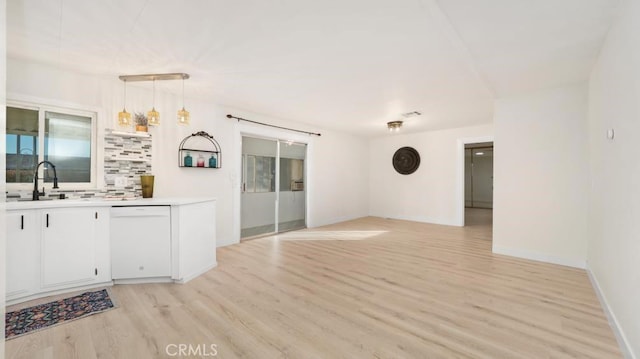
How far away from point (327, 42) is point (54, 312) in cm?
342

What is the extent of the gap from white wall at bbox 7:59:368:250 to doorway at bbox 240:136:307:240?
0.29 m

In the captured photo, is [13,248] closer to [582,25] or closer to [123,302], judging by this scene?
[123,302]

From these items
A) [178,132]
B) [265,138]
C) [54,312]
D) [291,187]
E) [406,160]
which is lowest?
[54,312]

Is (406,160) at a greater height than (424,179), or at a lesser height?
greater

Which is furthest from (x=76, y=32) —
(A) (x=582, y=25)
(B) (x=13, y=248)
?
(A) (x=582, y=25)

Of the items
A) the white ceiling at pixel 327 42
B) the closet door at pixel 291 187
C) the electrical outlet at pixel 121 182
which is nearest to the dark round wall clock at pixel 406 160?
the closet door at pixel 291 187

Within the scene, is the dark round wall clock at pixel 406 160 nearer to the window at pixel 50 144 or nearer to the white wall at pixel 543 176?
the white wall at pixel 543 176

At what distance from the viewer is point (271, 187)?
5566 millimetres

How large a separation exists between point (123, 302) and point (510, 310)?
3526mm

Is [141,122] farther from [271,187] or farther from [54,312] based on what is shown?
[271,187]

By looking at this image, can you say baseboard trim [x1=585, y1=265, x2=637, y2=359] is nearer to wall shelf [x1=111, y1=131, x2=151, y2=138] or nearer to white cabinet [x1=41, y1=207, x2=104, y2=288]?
white cabinet [x1=41, y1=207, x2=104, y2=288]

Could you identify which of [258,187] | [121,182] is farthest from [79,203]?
[258,187]

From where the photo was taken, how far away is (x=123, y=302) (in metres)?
2.47

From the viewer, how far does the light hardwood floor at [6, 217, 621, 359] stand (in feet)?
5.89
